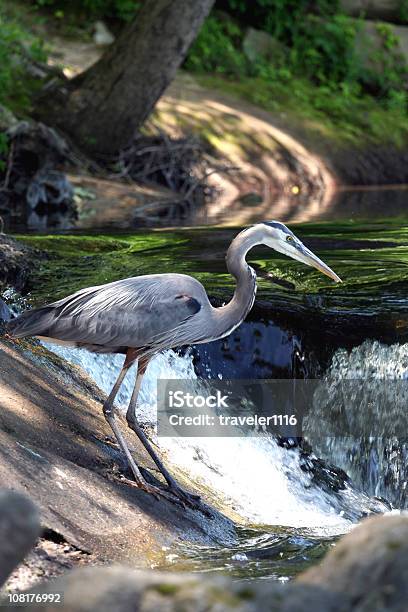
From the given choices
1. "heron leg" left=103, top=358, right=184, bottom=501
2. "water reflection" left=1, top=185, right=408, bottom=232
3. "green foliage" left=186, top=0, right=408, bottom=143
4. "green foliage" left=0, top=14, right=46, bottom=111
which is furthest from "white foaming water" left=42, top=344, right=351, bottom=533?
"green foliage" left=186, top=0, right=408, bottom=143

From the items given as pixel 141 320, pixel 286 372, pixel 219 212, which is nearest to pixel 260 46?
pixel 219 212

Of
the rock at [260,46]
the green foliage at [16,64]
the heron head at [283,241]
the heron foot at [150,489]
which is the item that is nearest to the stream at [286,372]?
the heron foot at [150,489]

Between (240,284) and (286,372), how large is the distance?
1828mm

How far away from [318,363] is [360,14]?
1753 centimetres

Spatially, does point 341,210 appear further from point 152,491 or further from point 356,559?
point 356,559

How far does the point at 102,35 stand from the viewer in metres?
20.0

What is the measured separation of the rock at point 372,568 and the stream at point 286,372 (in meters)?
1.86

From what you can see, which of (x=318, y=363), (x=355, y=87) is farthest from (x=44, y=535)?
(x=355, y=87)

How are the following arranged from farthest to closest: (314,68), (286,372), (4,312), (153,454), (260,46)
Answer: (314,68) < (260,46) < (286,372) < (4,312) < (153,454)

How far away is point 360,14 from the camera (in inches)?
930

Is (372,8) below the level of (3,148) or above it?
above

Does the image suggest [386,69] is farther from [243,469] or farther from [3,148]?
[243,469]

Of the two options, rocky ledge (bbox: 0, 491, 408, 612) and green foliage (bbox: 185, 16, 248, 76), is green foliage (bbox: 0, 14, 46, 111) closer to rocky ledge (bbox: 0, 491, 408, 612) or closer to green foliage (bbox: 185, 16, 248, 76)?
green foliage (bbox: 185, 16, 248, 76)

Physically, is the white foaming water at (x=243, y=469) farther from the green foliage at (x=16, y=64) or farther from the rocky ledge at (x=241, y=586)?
the green foliage at (x=16, y=64)
